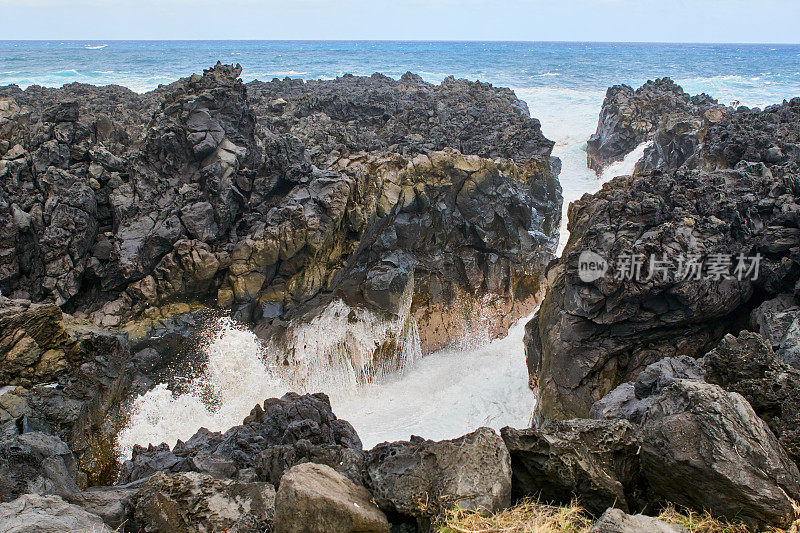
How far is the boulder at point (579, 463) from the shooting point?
5297 millimetres

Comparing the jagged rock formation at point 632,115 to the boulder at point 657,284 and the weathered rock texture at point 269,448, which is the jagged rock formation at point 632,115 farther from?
the weathered rock texture at point 269,448

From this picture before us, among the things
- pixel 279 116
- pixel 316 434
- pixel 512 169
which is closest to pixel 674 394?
pixel 316 434

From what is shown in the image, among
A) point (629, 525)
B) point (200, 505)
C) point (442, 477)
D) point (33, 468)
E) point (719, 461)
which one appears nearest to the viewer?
point (629, 525)

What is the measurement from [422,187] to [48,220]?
9.25 m

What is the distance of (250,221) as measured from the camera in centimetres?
1420

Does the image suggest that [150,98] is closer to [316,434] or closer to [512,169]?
[512,169]

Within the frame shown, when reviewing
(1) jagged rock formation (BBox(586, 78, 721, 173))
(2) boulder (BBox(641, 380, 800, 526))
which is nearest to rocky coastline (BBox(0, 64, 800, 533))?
(2) boulder (BBox(641, 380, 800, 526))

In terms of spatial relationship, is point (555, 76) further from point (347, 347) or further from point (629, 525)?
point (629, 525)

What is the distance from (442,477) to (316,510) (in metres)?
1.39

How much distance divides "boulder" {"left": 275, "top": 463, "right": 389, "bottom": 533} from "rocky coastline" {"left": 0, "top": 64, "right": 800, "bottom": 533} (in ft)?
0.07

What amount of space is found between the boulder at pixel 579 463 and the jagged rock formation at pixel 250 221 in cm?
895

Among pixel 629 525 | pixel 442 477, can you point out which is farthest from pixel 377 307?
pixel 629 525

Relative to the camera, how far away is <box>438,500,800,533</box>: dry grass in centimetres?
467

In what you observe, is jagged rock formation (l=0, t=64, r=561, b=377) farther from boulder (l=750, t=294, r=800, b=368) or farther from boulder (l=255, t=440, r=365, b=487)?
boulder (l=750, t=294, r=800, b=368)
